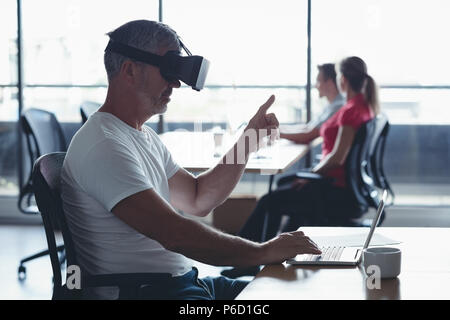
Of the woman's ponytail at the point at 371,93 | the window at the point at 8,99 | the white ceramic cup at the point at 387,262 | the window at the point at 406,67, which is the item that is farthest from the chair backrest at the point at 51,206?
the window at the point at 8,99

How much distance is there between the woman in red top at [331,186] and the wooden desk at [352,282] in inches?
88.9

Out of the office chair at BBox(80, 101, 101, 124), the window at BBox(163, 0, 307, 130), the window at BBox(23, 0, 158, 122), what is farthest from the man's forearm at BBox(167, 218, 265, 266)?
the window at BBox(23, 0, 158, 122)

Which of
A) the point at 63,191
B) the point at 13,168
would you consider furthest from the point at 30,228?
the point at 63,191

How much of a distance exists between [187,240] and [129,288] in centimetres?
18

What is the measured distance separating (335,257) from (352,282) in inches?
8.0

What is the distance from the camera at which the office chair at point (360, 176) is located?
155 inches

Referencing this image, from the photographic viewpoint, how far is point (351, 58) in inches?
176

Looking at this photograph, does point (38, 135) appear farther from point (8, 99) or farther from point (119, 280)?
point (119, 280)

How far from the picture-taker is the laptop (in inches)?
66.5

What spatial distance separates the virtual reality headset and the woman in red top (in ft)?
7.28

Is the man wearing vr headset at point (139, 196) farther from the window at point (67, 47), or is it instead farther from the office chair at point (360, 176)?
the window at point (67, 47)

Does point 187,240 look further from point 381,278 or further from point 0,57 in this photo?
point 0,57

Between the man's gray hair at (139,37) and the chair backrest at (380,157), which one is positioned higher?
the man's gray hair at (139,37)

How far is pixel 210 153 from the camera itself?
4.11 meters
